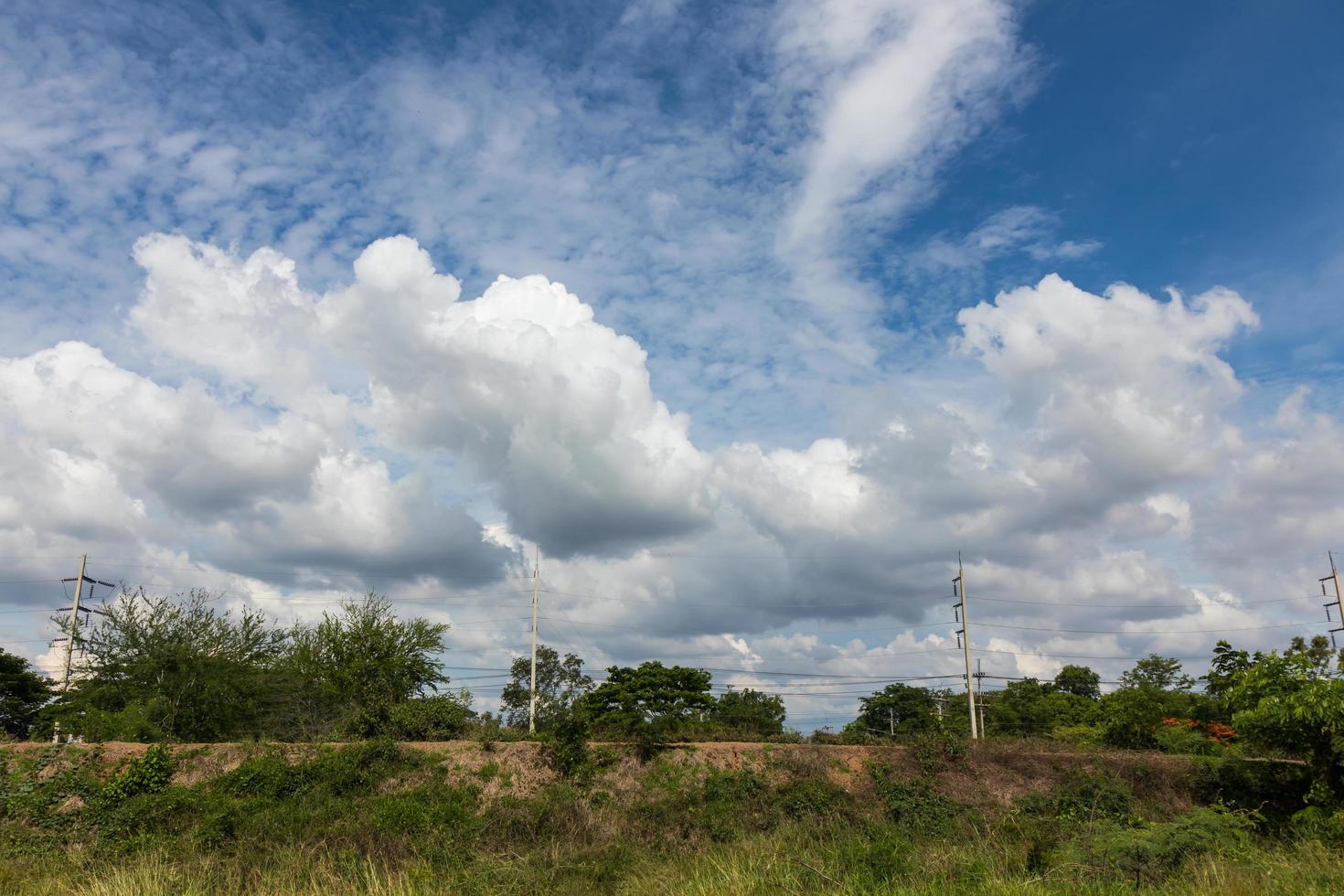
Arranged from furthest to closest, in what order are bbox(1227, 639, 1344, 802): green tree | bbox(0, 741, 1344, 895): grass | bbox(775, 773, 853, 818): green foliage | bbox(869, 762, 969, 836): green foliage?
bbox(775, 773, 853, 818): green foliage, bbox(869, 762, 969, 836): green foliage, bbox(1227, 639, 1344, 802): green tree, bbox(0, 741, 1344, 895): grass

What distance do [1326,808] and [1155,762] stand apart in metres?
5.50

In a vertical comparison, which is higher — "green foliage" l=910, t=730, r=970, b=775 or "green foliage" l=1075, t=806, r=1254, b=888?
"green foliage" l=910, t=730, r=970, b=775

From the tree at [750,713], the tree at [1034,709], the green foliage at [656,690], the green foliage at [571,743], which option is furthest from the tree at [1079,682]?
the green foliage at [571,743]

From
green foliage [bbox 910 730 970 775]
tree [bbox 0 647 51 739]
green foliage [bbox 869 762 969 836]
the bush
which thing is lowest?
green foliage [bbox 869 762 969 836]

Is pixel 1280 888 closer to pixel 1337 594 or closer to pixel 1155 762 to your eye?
pixel 1155 762

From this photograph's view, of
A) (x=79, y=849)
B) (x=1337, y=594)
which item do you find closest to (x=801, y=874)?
(x=79, y=849)

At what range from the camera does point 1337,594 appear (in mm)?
55438

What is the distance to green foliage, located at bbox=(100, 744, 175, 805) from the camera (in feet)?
76.1

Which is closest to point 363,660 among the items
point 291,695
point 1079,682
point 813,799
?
point 291,695

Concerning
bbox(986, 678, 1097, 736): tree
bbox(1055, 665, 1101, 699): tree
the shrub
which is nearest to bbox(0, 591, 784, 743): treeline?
the shrub

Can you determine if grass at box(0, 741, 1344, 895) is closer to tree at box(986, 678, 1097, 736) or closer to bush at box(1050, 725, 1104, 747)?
bush at box(1050, 725, 1104, 747)

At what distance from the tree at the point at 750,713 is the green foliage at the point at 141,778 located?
17.3m

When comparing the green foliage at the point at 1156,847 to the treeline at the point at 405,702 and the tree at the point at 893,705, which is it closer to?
the treeline at the point at 405,702

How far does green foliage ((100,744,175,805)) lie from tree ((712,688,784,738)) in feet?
56.8
